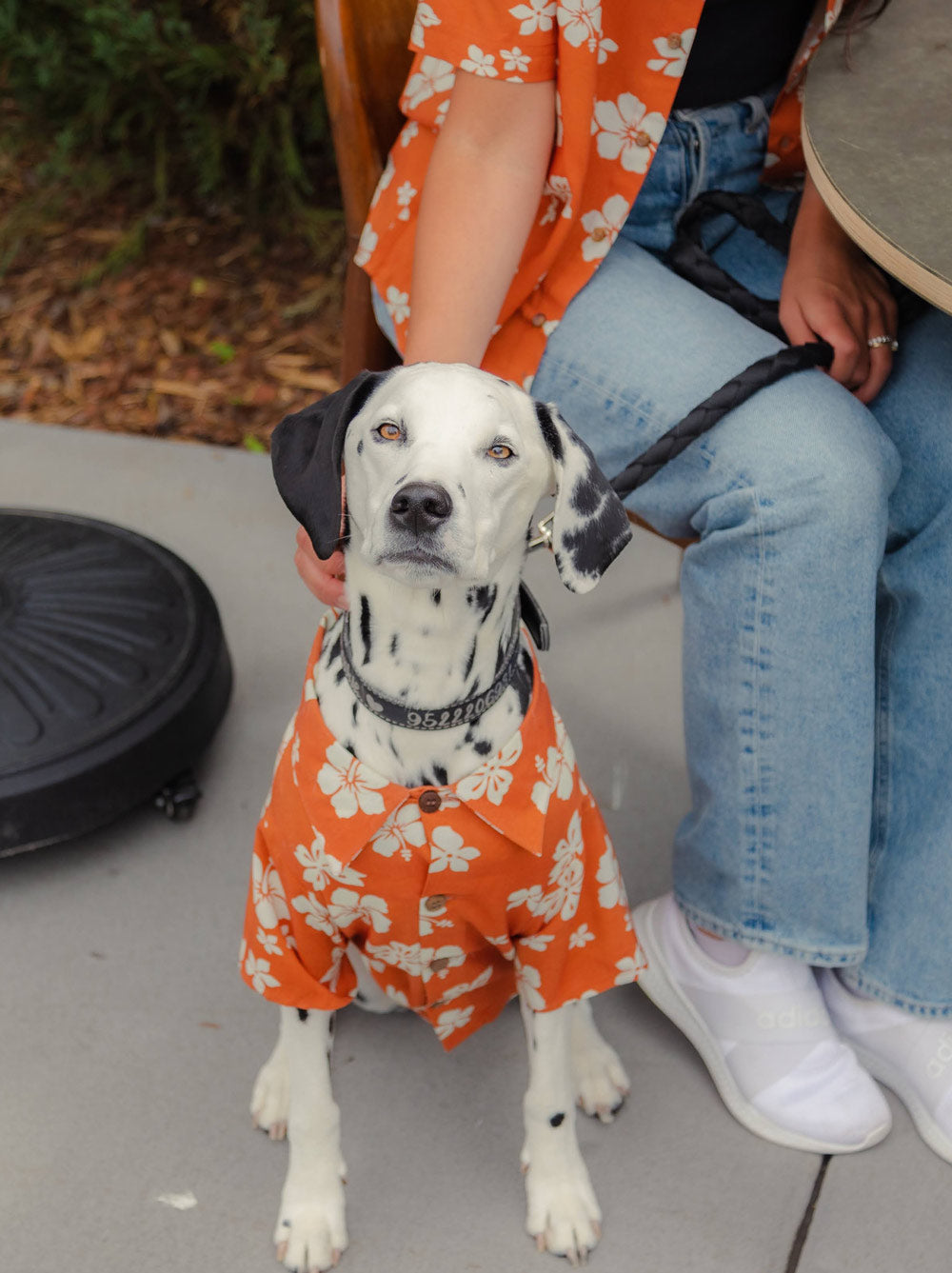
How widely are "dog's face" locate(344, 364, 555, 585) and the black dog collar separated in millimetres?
146

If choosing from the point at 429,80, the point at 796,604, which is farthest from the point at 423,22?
the point at 796,604

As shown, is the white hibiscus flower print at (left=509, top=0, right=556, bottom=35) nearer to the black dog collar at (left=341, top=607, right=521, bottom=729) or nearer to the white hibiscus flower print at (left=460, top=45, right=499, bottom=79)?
the white hibiscus flower print at (left=460, top=45, right=499, bottom=79)

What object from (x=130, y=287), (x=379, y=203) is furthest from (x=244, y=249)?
(x=379, y=203)

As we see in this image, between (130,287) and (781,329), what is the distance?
283cm

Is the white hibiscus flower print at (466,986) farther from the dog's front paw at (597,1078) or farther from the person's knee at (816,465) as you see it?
the person's knee at (816,465)

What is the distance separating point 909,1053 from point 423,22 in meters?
1.65

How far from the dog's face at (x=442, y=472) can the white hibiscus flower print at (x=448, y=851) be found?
1.00 feet

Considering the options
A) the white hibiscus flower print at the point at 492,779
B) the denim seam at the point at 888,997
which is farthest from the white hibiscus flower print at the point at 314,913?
the denim seam at the point at 888,997

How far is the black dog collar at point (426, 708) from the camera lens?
1481 millimetres

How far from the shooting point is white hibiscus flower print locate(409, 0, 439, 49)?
1.73 metres

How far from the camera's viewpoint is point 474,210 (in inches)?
69.0

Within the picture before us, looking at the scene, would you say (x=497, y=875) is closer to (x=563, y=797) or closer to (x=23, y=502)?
(x=563, y=797)

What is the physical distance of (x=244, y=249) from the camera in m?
4.24

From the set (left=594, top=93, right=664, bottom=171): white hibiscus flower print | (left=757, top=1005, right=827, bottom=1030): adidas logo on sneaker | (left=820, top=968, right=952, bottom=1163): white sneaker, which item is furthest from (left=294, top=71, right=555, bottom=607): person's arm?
(left=820, top=968, right=952, bottom=1163): white sneaker
